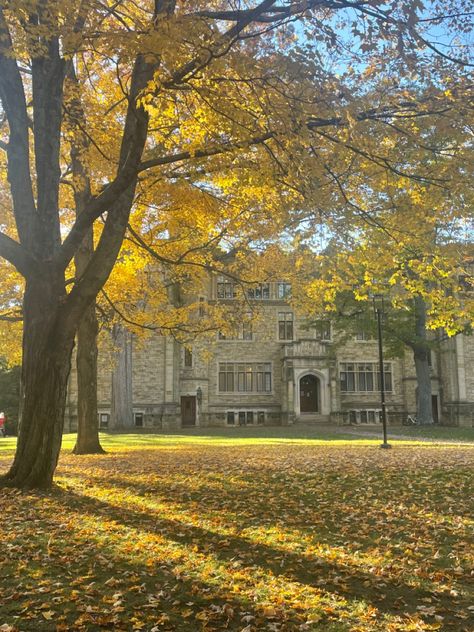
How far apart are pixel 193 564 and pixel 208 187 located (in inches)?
436

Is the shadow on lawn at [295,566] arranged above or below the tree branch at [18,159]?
below

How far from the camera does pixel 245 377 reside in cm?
4056

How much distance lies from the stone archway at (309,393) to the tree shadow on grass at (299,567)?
34607 mm

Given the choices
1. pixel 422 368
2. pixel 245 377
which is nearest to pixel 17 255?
pixel 422 368

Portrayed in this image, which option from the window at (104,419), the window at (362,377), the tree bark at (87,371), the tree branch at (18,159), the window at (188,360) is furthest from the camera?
the window at (362,377)

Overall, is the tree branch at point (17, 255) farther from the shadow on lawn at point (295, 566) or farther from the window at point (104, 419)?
the window at point (104, 419)

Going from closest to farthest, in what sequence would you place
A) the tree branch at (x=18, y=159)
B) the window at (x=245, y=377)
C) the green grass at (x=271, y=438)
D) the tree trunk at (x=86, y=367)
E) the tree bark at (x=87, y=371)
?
the tree branch at (x=18, y=159)
the tree bark at (x=87, y=371)
the tree trunk at (x=86, y=367)
the green grass at (x=271, y=438)
the window at (x=245, y=377)

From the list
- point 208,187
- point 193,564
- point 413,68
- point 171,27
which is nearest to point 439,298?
point 208,187

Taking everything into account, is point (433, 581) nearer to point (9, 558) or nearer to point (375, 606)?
point (375, 606)

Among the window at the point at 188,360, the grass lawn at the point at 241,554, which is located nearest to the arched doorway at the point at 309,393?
the window at the point at 188,360

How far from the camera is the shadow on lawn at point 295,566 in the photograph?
14.0 feet

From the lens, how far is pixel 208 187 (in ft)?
47.8

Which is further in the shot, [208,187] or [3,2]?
[208,187]

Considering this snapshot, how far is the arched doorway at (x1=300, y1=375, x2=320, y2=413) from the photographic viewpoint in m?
40.7
